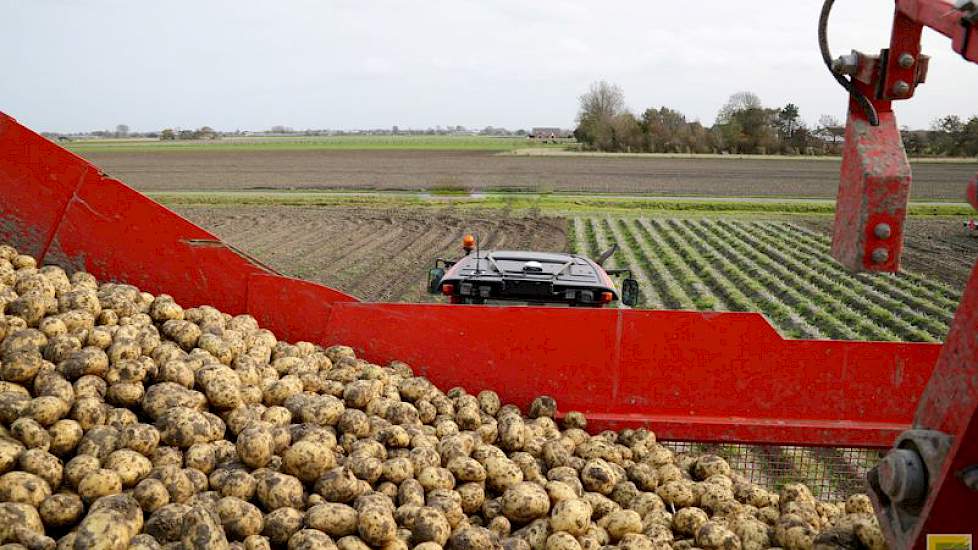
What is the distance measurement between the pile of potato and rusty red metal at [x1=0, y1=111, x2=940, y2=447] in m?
0.21

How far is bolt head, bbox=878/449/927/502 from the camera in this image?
7.69 ft

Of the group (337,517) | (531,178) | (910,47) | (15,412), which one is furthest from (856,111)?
(531,178)

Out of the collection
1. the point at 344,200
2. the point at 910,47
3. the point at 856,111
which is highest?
the point at 910,47

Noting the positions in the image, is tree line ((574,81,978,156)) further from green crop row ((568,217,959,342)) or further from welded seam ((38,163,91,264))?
welded seam ((38,163,91,264))

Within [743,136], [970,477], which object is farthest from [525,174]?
[970,477]

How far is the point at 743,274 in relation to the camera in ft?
45.6

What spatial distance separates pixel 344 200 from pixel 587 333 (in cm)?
2377

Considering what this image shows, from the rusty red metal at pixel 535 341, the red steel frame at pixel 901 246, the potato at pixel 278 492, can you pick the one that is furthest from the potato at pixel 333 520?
the red steel frame at pixel 901 246

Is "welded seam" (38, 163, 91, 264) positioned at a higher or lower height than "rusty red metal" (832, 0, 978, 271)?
lower

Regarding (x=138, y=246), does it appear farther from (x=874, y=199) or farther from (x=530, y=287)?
(x=874, y=199)

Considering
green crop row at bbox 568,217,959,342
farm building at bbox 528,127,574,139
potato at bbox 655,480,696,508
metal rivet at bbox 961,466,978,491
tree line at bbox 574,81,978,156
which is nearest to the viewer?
metal rivet at bbox 961,466,978,491

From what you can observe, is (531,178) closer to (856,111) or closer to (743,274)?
(743,274)

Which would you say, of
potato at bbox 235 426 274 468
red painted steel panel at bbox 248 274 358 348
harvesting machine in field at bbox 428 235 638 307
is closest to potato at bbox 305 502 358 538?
potato at bbox 235 426 274 468

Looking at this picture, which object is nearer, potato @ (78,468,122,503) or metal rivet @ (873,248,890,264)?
metal rivet @ (873,248,890,264)
